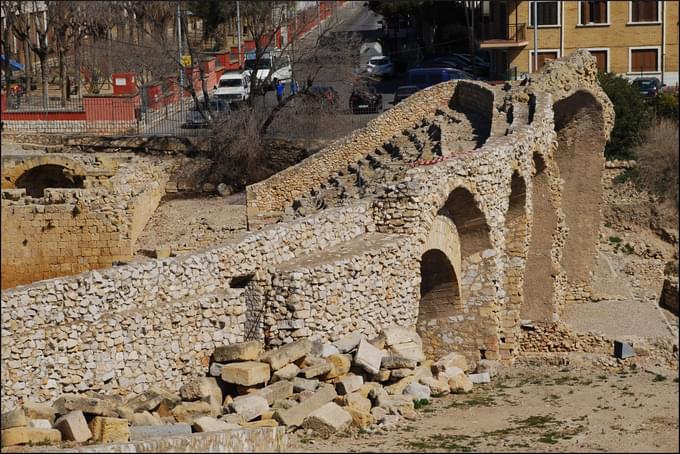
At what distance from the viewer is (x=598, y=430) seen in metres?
15.7

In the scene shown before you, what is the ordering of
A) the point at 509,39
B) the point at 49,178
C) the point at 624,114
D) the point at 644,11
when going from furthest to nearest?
1. the point at 509,39
2. the point at 644,11
3. the point at 624,114
4. the point at 49,178

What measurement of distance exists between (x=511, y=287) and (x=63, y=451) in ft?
34.6

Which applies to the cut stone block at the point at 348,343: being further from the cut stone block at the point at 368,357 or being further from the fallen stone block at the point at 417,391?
the fallen stone block at the point at 417,391

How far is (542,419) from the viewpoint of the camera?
16.6 meters

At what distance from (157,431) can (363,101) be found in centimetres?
2301

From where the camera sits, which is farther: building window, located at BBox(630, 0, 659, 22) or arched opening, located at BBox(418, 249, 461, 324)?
building window, located at BBox(630, 0, 659, 22)

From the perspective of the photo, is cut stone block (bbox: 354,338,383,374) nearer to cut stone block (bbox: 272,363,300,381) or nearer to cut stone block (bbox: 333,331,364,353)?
cut stone block (bbox: 333,331,364,353)

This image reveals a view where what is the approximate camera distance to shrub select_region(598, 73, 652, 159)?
32938 millimetres

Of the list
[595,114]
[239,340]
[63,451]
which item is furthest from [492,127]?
[63,451]

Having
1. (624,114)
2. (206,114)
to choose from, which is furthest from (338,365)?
(206,114)

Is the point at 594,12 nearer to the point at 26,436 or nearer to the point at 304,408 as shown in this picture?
the point at 304,408

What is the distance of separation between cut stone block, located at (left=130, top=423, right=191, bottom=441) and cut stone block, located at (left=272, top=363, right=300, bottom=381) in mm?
1813

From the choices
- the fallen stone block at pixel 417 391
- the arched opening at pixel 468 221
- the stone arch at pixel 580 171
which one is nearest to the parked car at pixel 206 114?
the stone arch at pixel 580 171

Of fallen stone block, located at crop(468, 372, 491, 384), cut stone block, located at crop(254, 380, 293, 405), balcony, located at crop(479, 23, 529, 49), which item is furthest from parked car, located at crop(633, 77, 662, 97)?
cut stone block, located at crop(254, 380, 293, 405)
